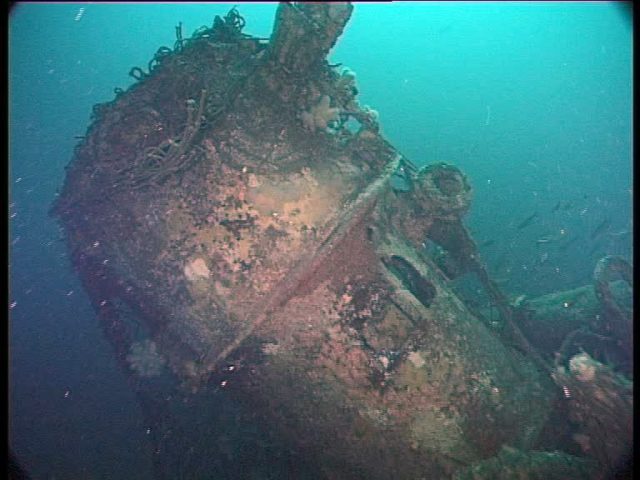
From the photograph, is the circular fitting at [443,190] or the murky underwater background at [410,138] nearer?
the circular fitting at [443,190]

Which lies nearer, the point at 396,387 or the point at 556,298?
the point at 396,387

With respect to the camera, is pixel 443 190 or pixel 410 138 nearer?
pixel 443 190

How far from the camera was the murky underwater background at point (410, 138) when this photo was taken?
44.8 ft

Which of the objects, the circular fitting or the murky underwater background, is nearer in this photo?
the circular fitting

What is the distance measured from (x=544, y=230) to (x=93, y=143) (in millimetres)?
21522

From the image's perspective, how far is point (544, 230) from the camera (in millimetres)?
20500

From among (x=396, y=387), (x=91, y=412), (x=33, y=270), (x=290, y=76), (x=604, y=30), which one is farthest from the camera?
(x=604, y=30)

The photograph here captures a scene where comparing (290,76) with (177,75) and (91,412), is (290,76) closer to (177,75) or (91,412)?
(177,75)

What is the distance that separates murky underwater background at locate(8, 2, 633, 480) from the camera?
537 inches

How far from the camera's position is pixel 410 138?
4800cm

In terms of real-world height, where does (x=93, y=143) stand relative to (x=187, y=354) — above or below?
above

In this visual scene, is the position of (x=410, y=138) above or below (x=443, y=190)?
above

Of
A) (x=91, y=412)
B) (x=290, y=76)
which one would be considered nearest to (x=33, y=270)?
(x=91, y=412)

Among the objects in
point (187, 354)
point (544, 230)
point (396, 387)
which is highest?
point (187, 354)
